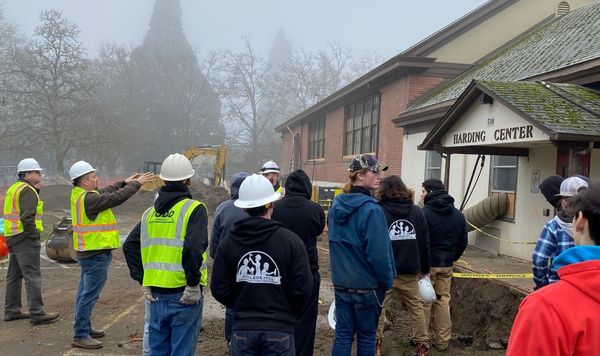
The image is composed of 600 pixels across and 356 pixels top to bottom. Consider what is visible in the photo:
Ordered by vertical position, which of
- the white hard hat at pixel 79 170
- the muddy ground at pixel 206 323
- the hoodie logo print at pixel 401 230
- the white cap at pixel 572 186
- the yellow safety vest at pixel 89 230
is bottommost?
the muddy ground at pixel 206 323

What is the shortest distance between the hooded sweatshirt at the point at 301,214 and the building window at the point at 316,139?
873 inches

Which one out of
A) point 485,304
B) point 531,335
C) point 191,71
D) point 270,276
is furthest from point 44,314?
point 191,71

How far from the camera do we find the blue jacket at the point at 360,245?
4.15m

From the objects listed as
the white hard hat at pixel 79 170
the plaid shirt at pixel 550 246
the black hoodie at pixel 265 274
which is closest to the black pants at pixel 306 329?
the black hoodie at pixel 265 274

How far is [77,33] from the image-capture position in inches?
1304

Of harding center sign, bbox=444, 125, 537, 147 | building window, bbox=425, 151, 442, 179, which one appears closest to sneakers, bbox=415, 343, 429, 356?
harding center sign, bbox=444, 125, 537, 147

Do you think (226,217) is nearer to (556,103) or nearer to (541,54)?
(556,103)

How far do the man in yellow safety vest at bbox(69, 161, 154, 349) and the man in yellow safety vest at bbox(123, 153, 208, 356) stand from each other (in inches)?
61.4

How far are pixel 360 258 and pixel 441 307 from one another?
1798 millimetres

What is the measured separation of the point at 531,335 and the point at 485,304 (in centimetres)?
582

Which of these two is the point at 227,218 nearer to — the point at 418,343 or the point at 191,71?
the point at 418,343

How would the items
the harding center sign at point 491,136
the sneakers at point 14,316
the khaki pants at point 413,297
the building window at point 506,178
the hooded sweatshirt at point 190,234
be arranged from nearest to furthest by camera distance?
the hooded sweatshirt at point 190,234
the khaki pants at point 413,297
the sneakers at point 14,316
the harding center sign at point 491,136
the building window at point 506,178

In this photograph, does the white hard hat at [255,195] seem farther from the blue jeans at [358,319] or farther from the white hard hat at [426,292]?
the white hard hat at [426,292]

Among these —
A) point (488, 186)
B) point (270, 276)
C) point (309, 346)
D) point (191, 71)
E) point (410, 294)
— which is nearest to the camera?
point (270, 276)
